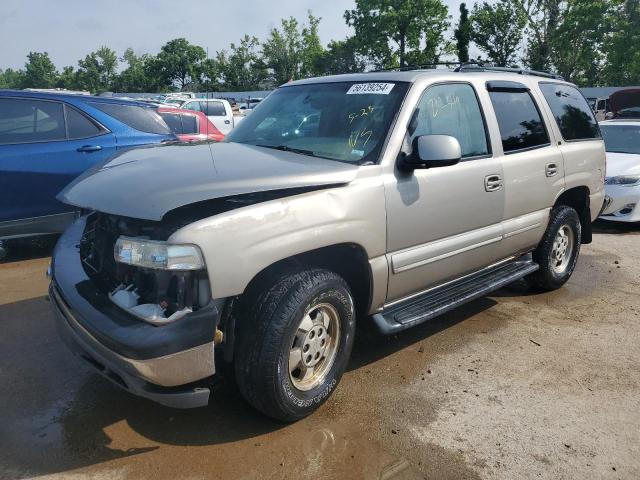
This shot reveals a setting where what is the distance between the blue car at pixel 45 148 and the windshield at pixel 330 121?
87.7 inches

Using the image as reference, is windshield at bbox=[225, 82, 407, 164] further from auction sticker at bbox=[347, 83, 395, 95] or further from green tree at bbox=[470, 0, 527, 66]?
green tree at bbox=[470, 0, 527, 66]

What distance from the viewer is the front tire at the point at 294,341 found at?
8.82 feet

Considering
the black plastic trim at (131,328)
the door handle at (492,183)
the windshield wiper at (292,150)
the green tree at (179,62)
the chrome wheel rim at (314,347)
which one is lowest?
the chrome wheel rim at (314,347)

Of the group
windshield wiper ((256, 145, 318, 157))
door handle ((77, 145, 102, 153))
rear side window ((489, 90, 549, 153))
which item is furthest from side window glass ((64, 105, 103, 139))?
rear side window ((489, 90, 549, 153))

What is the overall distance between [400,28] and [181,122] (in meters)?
44.8

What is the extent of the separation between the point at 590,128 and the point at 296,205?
3836mm

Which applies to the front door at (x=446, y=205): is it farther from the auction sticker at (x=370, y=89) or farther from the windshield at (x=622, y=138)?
the windshield at (x=622, y=138)

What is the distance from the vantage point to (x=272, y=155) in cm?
333

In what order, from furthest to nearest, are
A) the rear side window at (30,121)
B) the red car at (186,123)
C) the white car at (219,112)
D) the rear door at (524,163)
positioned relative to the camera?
the white car at (219,112), the red car at (186,123), the rear side window at (30,121), the rear door at (524,163)

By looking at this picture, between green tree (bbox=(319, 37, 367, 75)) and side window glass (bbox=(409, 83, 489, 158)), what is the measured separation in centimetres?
4905

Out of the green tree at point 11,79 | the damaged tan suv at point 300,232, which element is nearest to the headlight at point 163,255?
the damaged tan suv at point 300,232

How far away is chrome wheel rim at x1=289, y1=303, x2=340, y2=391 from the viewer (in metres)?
2.92

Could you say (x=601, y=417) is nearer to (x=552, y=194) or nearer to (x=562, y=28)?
(x=552, y=194)

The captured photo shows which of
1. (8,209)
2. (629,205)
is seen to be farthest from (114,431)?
(629,205)
